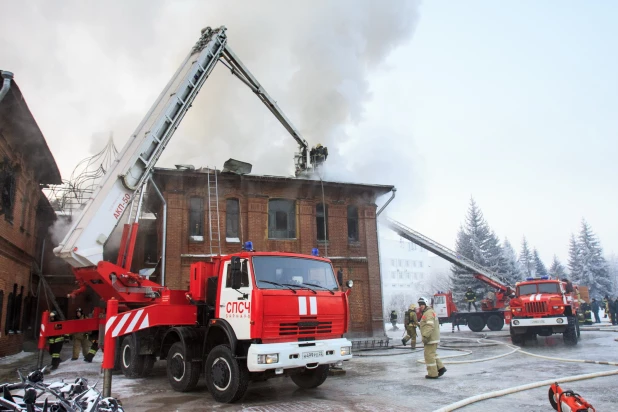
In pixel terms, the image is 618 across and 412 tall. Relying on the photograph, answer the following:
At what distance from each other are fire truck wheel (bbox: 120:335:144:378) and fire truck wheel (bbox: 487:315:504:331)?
17.6m

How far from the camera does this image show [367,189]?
20.1 m

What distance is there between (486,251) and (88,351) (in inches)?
1221

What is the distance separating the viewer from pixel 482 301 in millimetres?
22641

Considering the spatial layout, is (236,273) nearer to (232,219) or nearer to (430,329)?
(430,329)

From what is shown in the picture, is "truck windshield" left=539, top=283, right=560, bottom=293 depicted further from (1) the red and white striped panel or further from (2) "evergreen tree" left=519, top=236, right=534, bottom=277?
(2) "evergreen tree" left=519, top=236, right=534, bottom=277

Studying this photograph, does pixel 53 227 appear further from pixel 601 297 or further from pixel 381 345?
pixel 601 297

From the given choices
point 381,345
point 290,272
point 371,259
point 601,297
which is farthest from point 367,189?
point 601,297

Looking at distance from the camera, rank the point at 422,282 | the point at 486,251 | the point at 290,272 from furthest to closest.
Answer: the point at 422,282 < the point at 486,251 < the point at 290,272

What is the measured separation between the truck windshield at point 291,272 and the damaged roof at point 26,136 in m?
7.20

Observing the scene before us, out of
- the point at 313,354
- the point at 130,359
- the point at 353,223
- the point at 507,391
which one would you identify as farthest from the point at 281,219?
the point at 507,391

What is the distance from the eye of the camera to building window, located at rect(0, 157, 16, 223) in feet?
40.6

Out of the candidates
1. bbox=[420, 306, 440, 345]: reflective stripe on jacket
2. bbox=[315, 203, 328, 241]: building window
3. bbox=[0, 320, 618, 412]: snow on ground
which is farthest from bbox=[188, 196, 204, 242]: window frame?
bbox=[420, 306, 440, 345]: reflective stripe on jacket

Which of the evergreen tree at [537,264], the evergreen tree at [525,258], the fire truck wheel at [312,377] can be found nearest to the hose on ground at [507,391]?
the fire truck wheel at [312,377]

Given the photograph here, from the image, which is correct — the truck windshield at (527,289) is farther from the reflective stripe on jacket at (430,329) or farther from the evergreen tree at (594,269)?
the evergreen tree at (594,269)
